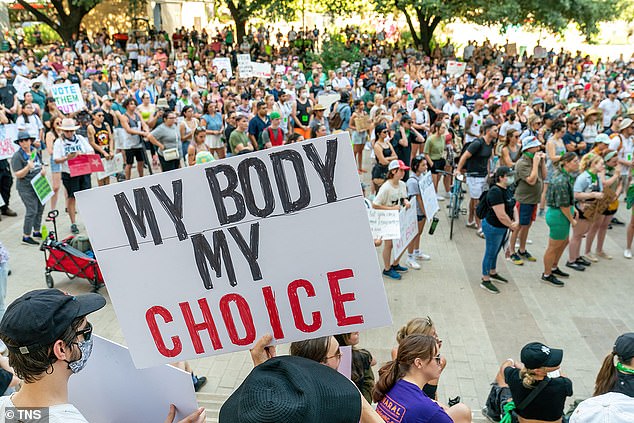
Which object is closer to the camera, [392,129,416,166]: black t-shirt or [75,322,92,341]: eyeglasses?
[75,322,92,341]: eyeglasses

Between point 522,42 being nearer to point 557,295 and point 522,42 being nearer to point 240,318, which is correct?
point 557,295

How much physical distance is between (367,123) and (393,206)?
527 centimetres

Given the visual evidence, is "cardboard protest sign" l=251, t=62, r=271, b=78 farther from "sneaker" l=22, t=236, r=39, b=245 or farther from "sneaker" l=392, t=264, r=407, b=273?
"sneaker" l=392, t=264, r=407, b=273

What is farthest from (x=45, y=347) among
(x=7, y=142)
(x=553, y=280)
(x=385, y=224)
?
(x=7, y=142)

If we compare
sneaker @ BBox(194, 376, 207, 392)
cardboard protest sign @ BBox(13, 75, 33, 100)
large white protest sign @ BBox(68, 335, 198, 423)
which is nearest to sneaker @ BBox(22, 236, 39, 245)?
sneaker @ BBox(194, 376, 207, 392)

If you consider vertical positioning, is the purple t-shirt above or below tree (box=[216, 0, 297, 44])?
below

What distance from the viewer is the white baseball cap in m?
2.88

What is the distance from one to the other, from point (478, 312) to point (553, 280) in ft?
5.06

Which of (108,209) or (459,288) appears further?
(459,288)

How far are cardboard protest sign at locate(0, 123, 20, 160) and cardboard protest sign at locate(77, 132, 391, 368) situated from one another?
8223 mm

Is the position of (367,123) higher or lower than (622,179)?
higher

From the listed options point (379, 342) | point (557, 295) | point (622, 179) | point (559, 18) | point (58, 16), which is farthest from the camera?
point (58, 16)

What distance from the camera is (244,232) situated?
2.69 meters

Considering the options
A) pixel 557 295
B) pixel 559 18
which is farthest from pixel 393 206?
pixel 559 18
